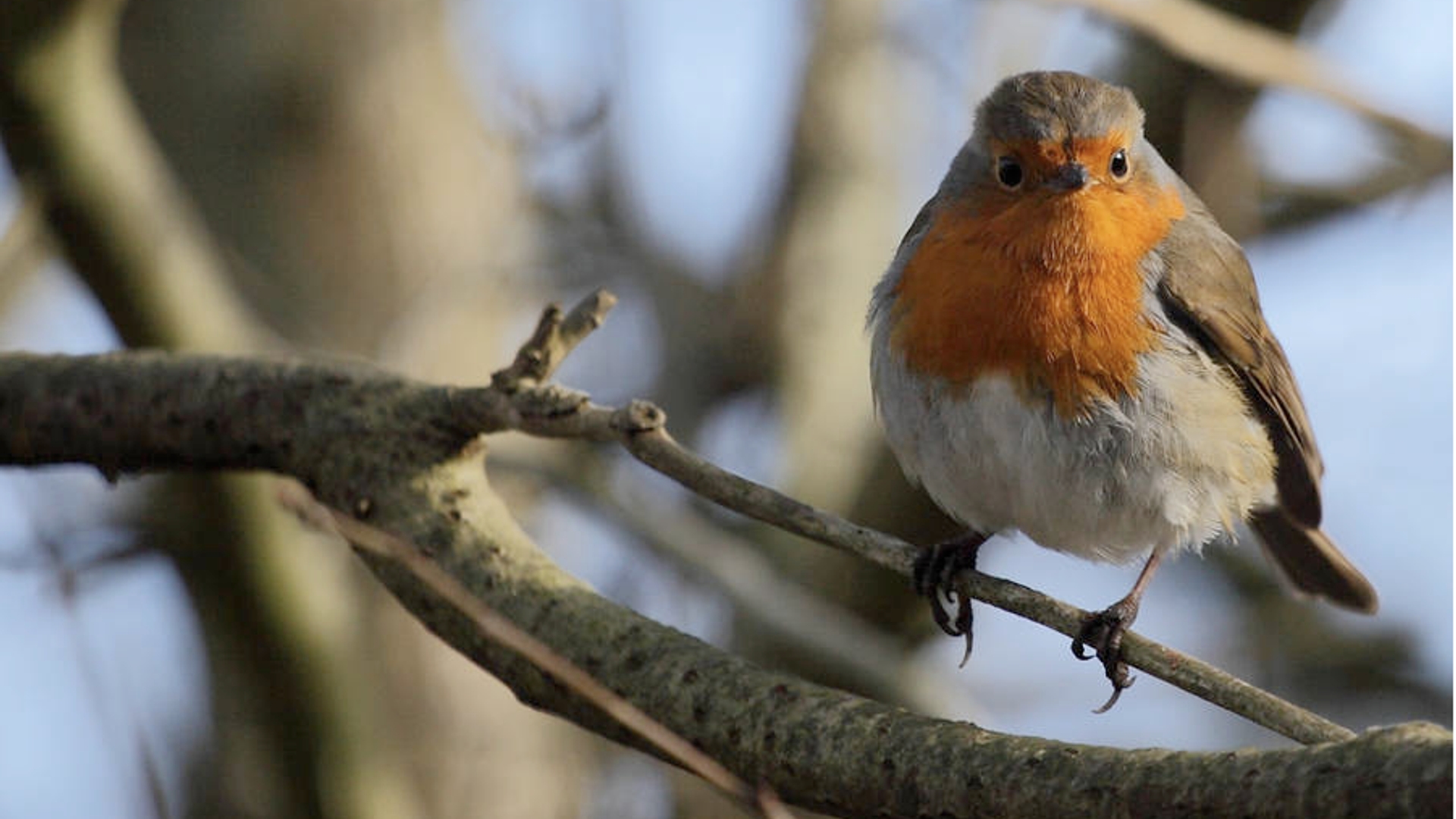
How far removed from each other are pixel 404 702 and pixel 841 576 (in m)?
1.36

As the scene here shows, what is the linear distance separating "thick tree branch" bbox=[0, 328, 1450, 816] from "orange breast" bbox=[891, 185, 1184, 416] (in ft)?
2.35

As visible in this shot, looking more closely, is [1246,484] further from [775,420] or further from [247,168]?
[247,168]

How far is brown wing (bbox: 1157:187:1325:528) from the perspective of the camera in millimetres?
3514

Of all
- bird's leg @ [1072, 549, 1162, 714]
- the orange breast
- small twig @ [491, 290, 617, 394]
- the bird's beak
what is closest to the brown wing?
the orange breast

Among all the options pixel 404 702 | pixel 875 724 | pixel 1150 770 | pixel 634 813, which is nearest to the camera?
pixel 1150 770

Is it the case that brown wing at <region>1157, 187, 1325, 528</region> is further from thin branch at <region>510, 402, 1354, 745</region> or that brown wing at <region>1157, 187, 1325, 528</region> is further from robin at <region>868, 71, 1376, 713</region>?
thin branch at <region>510, 402, 1354, 745</region>

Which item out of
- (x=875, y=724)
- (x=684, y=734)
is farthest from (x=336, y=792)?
(x=875, y=724)

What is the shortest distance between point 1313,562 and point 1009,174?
148 centimetres

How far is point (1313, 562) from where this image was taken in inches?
172

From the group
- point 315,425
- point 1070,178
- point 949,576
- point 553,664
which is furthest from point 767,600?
point 553,664

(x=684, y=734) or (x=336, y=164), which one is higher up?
(x=336, y=164)

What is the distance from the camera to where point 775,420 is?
5.55m

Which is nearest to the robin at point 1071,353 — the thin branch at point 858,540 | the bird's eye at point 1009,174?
the bird's eye at point 1009,174

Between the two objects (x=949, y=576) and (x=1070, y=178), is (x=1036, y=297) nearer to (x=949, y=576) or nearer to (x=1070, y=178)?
(x=1070, y=178)
